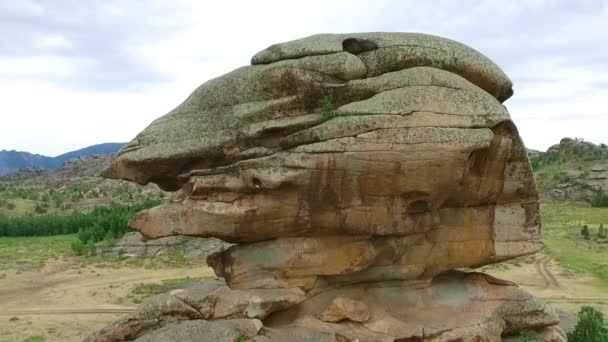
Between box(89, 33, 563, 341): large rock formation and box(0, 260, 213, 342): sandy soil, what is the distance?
1820cm

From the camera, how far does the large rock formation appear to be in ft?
71.1

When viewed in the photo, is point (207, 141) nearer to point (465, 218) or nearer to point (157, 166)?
point (157, 166)

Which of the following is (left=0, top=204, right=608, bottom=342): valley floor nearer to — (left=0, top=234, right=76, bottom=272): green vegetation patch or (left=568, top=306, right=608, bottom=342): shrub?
(left=0, top=234, right=76, bottom=272): green vegetation patch

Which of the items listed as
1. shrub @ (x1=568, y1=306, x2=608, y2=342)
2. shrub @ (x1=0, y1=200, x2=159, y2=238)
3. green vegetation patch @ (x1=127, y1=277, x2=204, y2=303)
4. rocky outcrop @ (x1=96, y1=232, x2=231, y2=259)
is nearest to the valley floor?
green vegetation patch @ (x1=127, y1=277, x2=204, y2=303)

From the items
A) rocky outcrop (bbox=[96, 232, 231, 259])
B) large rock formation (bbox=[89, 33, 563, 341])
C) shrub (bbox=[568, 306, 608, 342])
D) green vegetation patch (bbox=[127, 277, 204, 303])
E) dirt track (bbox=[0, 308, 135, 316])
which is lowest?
dirt track (bbox=[0, 308, 135, 316])

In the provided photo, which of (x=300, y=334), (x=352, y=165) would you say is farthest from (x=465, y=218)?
(x=300, y=334)

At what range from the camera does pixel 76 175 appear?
196 metres

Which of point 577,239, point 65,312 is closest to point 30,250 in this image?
point 65,312

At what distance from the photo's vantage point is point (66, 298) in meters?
48.6

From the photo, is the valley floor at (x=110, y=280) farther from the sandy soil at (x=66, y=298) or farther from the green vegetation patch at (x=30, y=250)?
the green vegetation patch at (x=30, y=250)

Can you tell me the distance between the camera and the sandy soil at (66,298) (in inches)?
1503

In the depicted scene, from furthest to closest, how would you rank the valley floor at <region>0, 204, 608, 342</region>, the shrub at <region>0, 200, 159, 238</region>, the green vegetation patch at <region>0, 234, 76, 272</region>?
the shrub at <region>0, 200, 159, 238</region>
the green vegetation patch at <region>0, 234, 76, 272</region>
the valley floor at <region>0, 204, 608, 342</region>

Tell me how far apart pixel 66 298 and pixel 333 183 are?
114ft

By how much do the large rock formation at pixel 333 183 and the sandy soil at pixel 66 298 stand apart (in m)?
18.2
